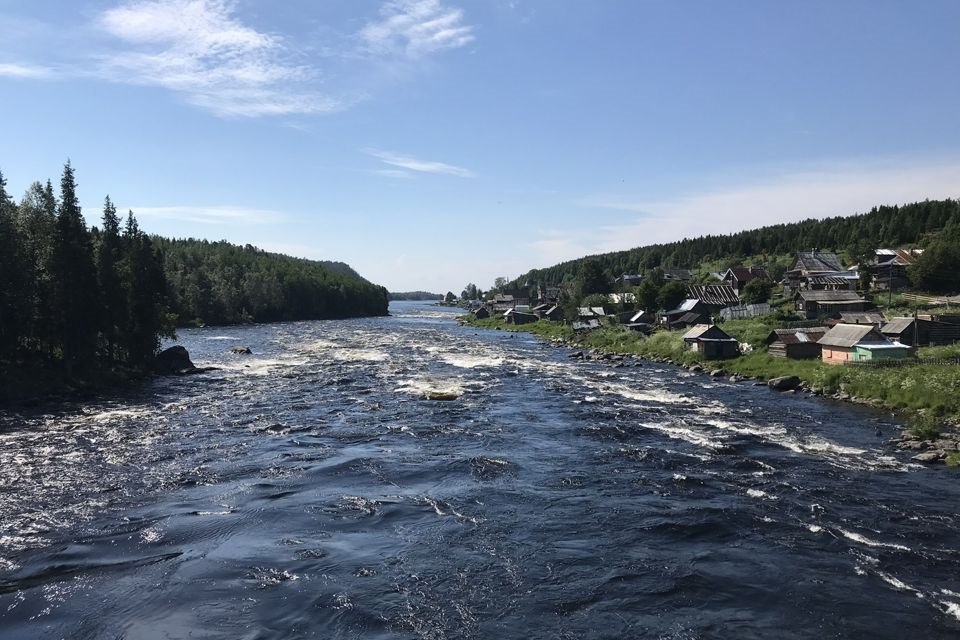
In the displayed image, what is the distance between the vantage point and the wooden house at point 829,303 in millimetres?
75500

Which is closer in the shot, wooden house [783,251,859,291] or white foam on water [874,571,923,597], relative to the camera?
white foam on water [874,571,923,597]

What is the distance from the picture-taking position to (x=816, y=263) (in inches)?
3836

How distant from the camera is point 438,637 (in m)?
12.6

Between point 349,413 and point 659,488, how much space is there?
65.2ft

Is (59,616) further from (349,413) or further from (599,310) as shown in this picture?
(599,310)

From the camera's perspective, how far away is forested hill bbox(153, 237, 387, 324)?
123 m

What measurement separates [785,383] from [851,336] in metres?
8.77

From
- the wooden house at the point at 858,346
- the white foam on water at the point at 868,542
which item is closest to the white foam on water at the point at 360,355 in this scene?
the wooden house at the point at 858,346

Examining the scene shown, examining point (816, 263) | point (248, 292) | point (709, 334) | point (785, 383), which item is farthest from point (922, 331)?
point (248, 292)

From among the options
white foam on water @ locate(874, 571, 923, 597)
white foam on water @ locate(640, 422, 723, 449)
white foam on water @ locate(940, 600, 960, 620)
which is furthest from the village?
white foam on water @ locate(940, 600, 960, 620)

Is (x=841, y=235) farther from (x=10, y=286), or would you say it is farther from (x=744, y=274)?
(x=10, y=286)

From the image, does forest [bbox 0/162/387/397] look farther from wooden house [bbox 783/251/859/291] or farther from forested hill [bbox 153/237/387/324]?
wooden house [bbox 783/251/859/291]

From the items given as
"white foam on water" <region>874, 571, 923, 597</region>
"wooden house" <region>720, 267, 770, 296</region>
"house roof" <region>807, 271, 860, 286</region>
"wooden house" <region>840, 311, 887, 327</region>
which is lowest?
"white foam on water" <region>874, 571, 923, 597</region>

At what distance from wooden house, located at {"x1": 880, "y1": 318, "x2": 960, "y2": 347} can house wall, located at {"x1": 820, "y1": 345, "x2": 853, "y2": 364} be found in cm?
620
